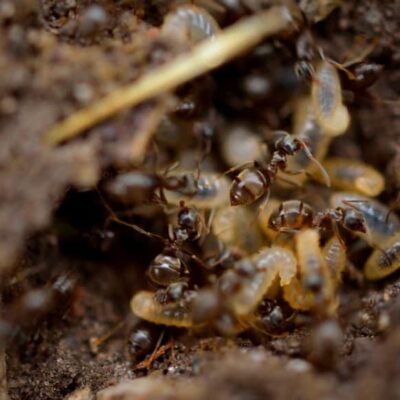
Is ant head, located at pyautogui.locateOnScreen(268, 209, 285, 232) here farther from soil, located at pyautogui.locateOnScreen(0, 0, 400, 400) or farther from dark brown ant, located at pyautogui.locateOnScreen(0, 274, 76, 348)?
dark brown ant, located at pyautogui.locateOnScreen(0, 274, 76, 348)

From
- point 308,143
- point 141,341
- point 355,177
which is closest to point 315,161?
point 308,143

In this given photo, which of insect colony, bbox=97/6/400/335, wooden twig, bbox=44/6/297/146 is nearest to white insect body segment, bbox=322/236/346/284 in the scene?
insect colony, bbox=97/6/400/335

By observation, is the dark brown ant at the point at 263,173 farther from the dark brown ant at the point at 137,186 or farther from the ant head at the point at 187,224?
the dark brown ant at the point at 137,186

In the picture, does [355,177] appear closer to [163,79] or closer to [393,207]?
[393,207]

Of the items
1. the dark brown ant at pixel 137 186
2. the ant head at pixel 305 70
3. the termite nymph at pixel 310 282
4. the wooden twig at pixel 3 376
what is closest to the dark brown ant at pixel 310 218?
the termite nymph at pixel 310 282

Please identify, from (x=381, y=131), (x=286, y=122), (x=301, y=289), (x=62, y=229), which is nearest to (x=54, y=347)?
(x=62, y=229)

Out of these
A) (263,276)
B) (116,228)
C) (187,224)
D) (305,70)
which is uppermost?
(305,70)
